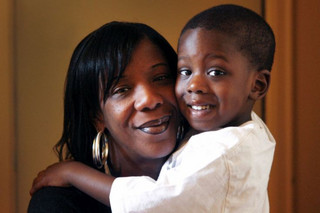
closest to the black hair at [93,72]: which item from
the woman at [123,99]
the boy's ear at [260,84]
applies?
the woman at [123,99]

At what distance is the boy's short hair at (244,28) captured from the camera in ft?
3.50

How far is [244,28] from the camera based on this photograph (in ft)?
3.51

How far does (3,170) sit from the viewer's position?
1.56m

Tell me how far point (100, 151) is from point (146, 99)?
0.89ft

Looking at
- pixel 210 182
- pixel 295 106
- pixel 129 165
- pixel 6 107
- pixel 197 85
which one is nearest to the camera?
pixel 210 182

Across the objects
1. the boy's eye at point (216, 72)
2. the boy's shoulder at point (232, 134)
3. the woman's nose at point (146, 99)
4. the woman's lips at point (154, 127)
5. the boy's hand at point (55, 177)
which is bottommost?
the boy's hand at point (55, 177)

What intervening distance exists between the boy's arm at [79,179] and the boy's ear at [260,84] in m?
0.45

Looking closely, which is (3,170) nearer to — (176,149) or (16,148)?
(16,148)

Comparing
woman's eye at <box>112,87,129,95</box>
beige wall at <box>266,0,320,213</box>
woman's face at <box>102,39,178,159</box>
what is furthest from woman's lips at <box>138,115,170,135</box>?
beige wall at <box>266,0,320,213</box>

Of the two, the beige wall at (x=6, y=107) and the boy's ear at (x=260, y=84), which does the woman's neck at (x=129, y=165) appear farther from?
the beige wall at (x=6, y=107)

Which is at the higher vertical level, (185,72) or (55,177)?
(185,72)

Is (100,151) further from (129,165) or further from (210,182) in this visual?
(210,182)

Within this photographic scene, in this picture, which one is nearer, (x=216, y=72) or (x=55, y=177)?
(x=216, y=72)

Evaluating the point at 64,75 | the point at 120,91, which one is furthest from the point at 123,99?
the point at 64,75
